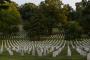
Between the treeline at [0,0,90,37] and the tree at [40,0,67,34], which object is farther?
the tree at [40,0,67,34]

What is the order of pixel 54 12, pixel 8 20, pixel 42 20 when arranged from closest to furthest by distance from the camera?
pixel 42 20
pixel 8 20
pixel 54 12

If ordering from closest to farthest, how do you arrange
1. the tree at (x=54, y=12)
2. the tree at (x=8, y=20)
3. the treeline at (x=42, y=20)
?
the treeline at (x=42, y=20) → the tree at (x=8, y=20) → the tree at (x=54, y=12)

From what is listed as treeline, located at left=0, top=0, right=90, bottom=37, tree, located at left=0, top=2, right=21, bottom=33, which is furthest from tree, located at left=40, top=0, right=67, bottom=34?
tree, located at left=0, top=2, right=21, bottom=33

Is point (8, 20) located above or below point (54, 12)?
below

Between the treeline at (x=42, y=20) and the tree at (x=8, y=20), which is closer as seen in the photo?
the treeline at (x=42, y=20)

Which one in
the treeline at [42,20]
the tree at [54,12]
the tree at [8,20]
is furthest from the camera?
the tree at [54,12]

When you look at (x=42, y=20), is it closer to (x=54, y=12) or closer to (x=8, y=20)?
(x=8, y=20)

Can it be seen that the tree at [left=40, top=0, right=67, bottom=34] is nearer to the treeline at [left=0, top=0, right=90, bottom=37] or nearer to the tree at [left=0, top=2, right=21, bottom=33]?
the treeline at [left=0, top=0, right=90, bottom=37]

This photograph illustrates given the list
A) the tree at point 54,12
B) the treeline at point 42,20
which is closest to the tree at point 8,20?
the treeline at point 42,20

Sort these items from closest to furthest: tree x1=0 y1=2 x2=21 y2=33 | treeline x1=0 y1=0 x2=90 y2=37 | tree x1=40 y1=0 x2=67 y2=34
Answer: treeline x1=0 y1=0 x2=90 y2=37
tree x1=0 y1=2 x2=21 y2=33
tree x1=40 y1=0 x2=67 y2=34

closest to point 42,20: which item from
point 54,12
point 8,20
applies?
point 8,20

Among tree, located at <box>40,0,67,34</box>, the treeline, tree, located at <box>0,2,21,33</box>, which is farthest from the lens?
tree, located at <box>40,0,67,34</box>

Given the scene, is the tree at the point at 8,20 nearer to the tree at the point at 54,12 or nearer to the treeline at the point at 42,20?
the treeline at the point at 42,20

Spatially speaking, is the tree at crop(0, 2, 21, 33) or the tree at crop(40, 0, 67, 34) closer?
the tree at crop(0, 2, 21, 33)
